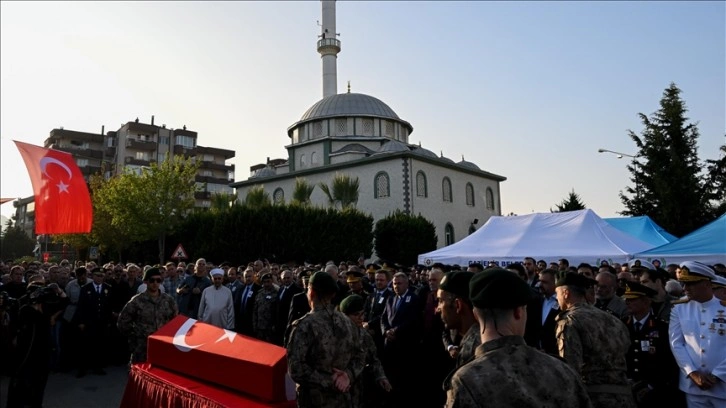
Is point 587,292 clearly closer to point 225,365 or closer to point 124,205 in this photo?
point 225,365

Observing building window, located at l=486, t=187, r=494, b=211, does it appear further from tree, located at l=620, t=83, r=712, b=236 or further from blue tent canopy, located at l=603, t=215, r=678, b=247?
blue tent canopy, located at l=603, t=215, r=678, b=247

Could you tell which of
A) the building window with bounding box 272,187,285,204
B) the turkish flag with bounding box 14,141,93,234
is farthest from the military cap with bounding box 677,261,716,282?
the building window with bounding box 272,187,285,204

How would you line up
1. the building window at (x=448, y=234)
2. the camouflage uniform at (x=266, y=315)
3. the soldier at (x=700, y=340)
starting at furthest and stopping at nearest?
the building window at (x=448, y=234), the camouflage uniform at (x=266, y=315), the soldier at (x=700, y=340)

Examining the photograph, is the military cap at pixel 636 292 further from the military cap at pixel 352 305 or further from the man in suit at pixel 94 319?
the man in suit at pixel 94 319

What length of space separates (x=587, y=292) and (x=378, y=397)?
2760 millimetres

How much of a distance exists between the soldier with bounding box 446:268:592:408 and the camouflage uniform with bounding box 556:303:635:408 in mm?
1890

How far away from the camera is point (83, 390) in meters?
8.44

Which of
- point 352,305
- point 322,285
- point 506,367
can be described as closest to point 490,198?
point 352,305

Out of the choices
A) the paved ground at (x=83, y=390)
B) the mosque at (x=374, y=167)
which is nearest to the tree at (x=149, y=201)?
the mosque at (x=374, y=167)

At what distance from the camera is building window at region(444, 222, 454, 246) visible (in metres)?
42.9

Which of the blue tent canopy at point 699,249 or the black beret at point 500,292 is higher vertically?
the blue tent canopy at point 699,249

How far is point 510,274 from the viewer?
2105 millimetres

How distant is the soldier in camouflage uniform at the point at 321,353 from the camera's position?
3.93 meters

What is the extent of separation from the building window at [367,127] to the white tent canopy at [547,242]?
104ft
